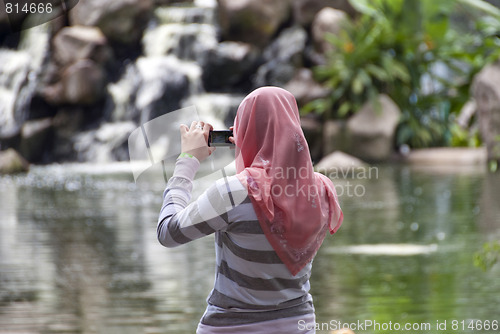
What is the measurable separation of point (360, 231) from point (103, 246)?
2.41 metres

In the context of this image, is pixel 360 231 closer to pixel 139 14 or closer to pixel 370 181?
pixel 370 181

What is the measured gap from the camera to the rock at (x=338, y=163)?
15.7 meters

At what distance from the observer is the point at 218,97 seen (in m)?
18.9

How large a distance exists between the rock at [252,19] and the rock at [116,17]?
1.96 meters

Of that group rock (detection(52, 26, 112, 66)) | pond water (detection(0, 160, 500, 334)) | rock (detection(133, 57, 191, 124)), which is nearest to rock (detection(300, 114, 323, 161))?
rock (detection(133, 57, 191, 124))

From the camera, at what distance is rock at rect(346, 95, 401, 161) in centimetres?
1750

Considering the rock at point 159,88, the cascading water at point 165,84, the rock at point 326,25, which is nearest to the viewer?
the cascading water at point 165,84

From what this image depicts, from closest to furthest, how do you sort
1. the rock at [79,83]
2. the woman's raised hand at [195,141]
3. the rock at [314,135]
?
the woman's raised hand at [195,141] → the rock at [314,135] → the rock at [79,83]

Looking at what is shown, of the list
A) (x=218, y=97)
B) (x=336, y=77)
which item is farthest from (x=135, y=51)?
(x=336, y=77)

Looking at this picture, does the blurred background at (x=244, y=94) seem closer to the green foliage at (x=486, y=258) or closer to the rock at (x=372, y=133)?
the rock at (x=372, y=133)

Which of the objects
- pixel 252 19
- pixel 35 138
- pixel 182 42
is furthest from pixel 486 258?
pixel 182 42

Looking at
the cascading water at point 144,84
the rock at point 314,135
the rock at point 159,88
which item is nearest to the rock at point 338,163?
the rock at point 314,135

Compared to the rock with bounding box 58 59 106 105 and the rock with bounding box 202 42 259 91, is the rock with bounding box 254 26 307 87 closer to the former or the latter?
the rock with bounding box 202 42 259 91

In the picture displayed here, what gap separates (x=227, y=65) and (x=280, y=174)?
18.0m
